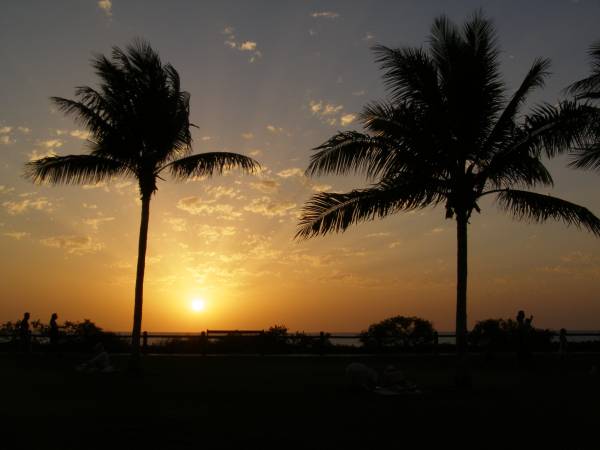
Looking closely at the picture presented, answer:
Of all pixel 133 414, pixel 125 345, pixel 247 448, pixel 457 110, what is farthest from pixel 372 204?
pixel 125 345

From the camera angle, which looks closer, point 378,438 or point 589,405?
point 378,438

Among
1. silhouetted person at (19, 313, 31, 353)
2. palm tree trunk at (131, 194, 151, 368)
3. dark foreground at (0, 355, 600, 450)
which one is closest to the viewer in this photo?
dark foreground at (0, 355, 600, 450)

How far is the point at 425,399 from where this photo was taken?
14375mm

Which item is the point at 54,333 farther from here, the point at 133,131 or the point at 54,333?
the point at 133,131

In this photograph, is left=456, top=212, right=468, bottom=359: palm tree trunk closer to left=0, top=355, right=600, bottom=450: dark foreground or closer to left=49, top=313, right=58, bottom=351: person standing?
left=0, top=355, right=600, bottom=450: dark foreground

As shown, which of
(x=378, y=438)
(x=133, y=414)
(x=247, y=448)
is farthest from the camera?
(x=133, y=414)

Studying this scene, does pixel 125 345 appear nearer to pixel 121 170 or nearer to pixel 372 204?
pixel 121 170

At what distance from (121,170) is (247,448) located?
15.3 m

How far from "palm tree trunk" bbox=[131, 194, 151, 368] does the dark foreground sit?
0.95 metres

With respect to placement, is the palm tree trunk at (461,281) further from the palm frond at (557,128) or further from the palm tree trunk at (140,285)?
the palm tree trunk at (140,285)

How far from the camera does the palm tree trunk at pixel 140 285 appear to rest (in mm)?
21047

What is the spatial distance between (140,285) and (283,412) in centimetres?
1043

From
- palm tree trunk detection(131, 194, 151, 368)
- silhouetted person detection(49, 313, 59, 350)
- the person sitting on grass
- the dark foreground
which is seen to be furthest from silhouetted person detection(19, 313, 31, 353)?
palm tree trunk detection(131, 194, 151, 368)

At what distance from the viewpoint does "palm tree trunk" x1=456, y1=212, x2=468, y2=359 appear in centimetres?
1692
